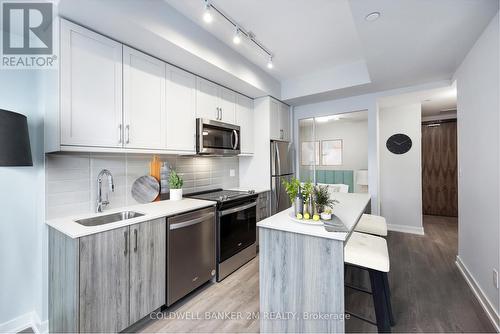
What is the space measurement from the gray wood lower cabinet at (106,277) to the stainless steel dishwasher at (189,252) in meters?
0.08

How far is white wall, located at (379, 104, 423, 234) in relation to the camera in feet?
13.0

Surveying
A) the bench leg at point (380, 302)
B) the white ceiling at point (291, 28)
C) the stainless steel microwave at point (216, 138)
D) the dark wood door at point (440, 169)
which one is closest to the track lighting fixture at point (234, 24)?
the white ceiling at point (291, 28)

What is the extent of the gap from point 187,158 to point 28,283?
71.0 inches

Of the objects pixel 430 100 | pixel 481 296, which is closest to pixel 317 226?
pixel 481 296

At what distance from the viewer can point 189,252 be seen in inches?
81.9

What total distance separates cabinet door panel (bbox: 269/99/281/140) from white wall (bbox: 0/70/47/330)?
8.95 feet

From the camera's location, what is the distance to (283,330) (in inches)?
59.2

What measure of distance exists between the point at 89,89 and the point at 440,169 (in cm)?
696

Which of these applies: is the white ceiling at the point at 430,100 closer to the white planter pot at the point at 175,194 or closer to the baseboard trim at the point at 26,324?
the white planter pot at the point at 175,194

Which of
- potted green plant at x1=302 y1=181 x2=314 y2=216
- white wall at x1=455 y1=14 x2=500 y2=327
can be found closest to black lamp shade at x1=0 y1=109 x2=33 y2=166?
potted green plant at x1=302 y1=181 x2=314 y2=216

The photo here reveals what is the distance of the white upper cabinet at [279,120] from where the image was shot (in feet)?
11.6

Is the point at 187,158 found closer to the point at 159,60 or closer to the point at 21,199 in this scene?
the point at 159,60

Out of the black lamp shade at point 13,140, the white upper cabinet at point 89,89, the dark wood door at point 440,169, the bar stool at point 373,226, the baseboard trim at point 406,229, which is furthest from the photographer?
the dark wood door at point 440,169

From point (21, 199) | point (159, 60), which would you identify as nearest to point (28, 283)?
point (21, 199)
